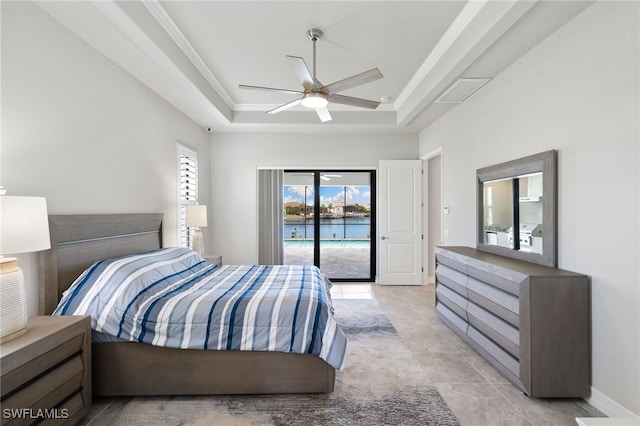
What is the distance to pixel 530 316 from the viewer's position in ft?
6.72

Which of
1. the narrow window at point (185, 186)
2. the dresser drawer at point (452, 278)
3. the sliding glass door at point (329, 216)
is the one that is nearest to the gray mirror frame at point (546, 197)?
the dresser drawer at point (452, 278)

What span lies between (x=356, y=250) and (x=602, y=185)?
4551 millimetres

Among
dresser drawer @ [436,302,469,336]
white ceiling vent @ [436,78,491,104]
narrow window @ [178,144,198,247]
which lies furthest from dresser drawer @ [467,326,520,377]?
narrow window @ [178,144,198,247]

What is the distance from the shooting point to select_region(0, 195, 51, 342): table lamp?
1405 millimetres

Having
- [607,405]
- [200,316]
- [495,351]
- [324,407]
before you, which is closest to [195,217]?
[200,316]

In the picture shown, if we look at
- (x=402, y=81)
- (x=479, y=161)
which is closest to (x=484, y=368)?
(x=479, y=161)

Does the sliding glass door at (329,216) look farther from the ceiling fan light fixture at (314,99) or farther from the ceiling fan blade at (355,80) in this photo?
the ceiling fan blade at (355,80)

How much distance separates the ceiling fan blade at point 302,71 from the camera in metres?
2.12

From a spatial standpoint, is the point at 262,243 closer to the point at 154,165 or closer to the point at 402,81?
the point at 154,165

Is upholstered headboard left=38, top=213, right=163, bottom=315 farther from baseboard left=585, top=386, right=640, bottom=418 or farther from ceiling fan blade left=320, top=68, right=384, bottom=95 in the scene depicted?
baseboard left=585, top=386, right=640, bottom=418

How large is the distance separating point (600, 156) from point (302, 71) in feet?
7.33

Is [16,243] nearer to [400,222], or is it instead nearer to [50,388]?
[50,388]

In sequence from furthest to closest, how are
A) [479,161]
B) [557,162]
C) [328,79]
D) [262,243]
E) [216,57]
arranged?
[262,243], [328,79], [479,161], [216,57], [557,162]

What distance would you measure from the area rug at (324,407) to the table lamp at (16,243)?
90 centimetres
